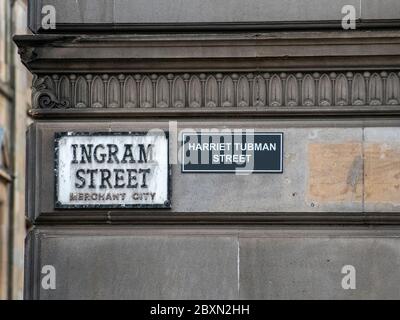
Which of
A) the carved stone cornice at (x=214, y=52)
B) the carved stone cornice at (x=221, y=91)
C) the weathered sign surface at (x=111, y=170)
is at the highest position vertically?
the carved stone cornice at (x=214, y=52)

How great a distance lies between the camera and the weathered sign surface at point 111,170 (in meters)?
10.3

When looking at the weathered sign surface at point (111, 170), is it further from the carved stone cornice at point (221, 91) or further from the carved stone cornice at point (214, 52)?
the carved stone cornice at point (214, 52)

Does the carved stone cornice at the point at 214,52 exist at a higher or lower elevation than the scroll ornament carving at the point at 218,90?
higher

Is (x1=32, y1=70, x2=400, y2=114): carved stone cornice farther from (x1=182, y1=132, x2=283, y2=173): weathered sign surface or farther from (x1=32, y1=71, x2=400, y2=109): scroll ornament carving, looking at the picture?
(x1=182, y1=132, x2=283, y2=173): weathered sign surface

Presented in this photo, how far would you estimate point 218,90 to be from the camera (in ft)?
33.9

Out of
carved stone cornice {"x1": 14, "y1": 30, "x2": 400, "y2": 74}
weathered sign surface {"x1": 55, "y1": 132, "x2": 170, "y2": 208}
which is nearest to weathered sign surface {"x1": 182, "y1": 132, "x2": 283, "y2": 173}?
weathered sign surface {"x1": 55, "y1": 132, "x2": 170, "y2": 208}

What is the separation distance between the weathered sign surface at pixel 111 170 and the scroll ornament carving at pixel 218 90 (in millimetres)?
305

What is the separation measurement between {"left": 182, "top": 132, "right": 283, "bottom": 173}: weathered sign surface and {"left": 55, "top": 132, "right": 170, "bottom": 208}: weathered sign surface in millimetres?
231

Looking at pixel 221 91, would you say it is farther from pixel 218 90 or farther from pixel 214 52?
pixel 214 52

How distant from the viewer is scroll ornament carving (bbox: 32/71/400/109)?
1027cm

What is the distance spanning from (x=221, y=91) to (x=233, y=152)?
1.77 ft

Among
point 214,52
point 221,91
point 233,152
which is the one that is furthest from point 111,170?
point 214,52

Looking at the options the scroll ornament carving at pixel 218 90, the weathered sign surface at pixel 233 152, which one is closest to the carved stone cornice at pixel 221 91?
the scroll ornament carving at pixel 218 90

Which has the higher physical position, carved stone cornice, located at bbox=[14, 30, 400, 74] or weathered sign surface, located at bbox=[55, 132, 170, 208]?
carved stone cornice, located at bbox=[14, 30, 400, 74]
